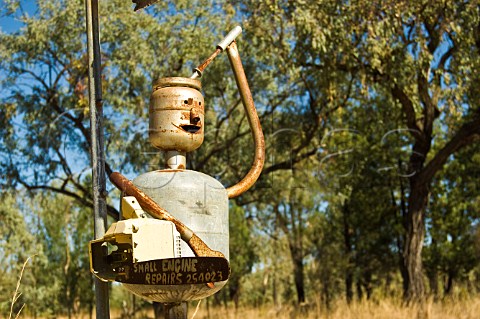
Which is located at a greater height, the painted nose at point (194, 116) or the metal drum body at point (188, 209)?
the painted nose at point (194, 116)

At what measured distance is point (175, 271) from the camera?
125 inches

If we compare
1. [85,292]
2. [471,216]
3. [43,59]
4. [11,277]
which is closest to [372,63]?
[43,59]

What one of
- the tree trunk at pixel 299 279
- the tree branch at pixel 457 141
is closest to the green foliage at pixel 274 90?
the tree branch at pixel 457 141

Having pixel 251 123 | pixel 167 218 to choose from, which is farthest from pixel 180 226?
pixel 251 123

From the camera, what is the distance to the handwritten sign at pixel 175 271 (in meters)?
3.12

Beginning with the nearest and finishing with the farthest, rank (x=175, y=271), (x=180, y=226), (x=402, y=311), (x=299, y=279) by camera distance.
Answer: (x=175, y=271)
(x=180, y=226)
(x=402, y=311)
(x=299, y=279)

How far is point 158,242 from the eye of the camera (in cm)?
312

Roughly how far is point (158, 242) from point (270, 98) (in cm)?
986

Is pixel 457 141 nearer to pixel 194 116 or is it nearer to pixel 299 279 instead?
pixel 194 116

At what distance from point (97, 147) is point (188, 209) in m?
0.70

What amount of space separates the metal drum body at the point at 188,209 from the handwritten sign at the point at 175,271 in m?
0.13

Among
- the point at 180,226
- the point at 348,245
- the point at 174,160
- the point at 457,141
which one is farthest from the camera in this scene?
the point at 348,245

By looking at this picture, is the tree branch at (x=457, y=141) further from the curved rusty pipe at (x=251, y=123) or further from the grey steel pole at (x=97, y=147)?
the grey steel pole at (x=97, y=147)

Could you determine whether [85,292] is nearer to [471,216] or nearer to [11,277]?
[11,277]
